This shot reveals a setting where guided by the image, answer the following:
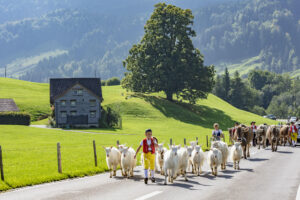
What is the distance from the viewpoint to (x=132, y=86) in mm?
90000

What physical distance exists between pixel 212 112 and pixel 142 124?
2330cm

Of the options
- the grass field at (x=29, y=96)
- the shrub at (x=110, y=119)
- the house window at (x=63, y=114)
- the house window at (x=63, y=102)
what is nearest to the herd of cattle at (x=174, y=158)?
the shrub at (x=110, y=119)

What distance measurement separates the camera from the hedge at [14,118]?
67.8m

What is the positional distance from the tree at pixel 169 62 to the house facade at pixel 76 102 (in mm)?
15698

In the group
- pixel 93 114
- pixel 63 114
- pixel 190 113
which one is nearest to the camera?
pixel 63 114

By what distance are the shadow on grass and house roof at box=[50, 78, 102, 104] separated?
15512 millimetres

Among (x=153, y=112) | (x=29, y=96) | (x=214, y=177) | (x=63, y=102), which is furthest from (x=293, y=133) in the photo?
(x=29, y=96)

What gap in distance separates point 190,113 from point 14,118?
116ft

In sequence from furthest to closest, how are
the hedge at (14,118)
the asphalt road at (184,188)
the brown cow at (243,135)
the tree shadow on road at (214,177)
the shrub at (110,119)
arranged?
the shrub at (110,119)
the hedge at (14,118)
the brown cow at (243,135)
the tree shadow on road at (214,177)
the asphalt road at (184,188)

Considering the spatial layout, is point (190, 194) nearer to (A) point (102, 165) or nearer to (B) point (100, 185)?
(B) point (100, 185)

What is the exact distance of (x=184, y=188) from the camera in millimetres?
14602

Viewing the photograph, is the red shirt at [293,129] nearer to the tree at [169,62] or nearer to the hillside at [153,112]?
the hillside at [153,112]

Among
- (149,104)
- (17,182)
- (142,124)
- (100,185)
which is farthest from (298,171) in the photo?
(149,104)

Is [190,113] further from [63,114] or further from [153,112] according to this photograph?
[63,114]
